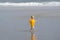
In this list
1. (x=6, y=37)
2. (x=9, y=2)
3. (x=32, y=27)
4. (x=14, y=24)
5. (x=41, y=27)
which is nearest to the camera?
(x=32, y=27)

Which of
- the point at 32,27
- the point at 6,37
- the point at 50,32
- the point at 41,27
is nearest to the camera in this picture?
the point at 32,27

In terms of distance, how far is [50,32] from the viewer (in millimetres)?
5684

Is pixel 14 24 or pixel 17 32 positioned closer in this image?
pixel 17 32

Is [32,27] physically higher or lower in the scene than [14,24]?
higher

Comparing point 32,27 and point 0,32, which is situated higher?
point 32,27

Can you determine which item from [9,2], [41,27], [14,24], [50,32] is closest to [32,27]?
[50,32]

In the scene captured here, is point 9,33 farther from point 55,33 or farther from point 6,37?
point 55,33

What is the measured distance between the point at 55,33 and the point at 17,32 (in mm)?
976

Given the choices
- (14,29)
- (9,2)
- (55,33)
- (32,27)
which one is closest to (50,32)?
(55,33)

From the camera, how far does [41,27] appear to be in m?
6.21

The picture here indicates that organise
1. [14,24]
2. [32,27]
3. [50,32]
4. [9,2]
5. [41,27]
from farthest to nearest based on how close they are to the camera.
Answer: [9,2]
[14,24]
[41,27]
[50,32]
[32,27]

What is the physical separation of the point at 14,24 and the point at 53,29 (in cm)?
133

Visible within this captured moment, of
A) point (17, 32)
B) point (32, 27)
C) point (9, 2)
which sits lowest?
point (9, 2)

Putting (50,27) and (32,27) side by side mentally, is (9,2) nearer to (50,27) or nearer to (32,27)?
(50,27)
